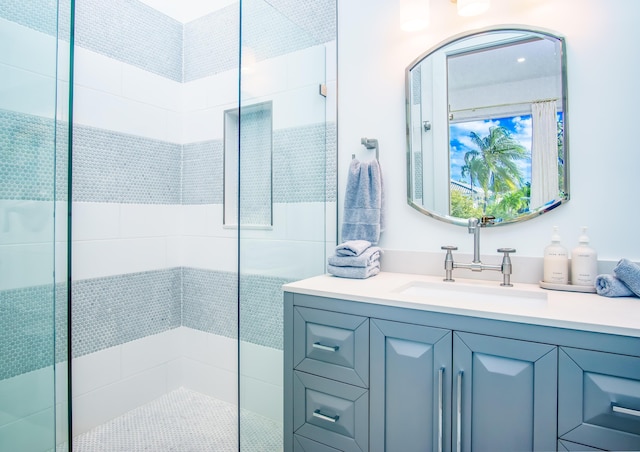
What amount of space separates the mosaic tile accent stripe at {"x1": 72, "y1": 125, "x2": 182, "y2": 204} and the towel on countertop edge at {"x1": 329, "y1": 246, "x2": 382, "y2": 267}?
1.31 m

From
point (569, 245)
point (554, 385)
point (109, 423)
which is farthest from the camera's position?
point (109, 423)

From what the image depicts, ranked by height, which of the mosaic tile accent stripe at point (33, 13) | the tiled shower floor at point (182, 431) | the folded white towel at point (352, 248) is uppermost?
the mosaic tile accent stripe at point (33, 13)

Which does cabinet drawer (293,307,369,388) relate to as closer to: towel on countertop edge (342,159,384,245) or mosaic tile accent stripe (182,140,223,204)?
towel on countertop edge (342,159,384,245)

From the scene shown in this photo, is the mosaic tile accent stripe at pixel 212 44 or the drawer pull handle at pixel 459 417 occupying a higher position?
the mosaic tile accent stripe at pixel 212 44

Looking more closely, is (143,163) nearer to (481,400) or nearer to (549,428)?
(481,400)

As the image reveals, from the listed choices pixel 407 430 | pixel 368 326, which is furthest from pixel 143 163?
pixel 407 430

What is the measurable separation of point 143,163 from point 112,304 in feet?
2.73

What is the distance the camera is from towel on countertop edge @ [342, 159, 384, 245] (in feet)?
5.80

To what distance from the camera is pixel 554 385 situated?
1.01 metres

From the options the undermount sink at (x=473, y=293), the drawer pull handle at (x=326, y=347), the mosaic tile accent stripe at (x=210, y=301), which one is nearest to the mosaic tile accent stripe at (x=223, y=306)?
the mosaic tile accent stripe at (x=210, y=301)

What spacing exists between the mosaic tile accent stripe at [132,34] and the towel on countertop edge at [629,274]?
253 centimetres

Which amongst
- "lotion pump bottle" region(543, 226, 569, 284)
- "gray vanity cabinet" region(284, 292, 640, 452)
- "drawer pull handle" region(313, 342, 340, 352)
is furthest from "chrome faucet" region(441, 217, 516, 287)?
"drawer pull handle" region(313, 342, 340, 352)

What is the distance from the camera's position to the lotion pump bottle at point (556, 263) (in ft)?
4.54

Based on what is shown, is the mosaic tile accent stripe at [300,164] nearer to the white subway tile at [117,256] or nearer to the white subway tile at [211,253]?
the white subway tile at [211,253]
